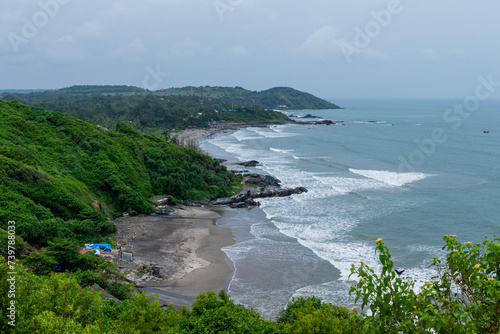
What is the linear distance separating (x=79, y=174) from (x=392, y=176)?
3778 centimetres

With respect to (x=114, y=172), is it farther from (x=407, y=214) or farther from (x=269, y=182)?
(x=407, y=214)

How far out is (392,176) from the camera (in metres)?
50.9

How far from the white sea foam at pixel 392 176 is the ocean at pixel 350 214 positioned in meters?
0.13

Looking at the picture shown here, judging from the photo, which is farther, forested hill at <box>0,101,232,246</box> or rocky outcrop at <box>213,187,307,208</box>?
rocky outcrop at <box>213,187,307,208</box>

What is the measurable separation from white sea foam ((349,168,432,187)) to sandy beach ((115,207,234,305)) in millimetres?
23373

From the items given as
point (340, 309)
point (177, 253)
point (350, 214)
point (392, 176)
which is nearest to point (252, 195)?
point (350, 214)

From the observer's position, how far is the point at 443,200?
39.1 m

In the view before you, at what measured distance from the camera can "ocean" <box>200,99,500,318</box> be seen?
23.7m

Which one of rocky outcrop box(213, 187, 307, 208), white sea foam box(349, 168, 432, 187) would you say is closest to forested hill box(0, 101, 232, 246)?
rocky outcrop box(213, 187, 307, 208)

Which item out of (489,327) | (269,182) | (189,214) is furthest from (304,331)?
(269,182)

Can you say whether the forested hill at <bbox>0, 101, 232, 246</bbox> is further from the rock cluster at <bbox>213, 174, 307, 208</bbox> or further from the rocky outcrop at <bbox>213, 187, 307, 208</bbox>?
the rock cluster at <bbox>213, 174, 307, 208</bbox>

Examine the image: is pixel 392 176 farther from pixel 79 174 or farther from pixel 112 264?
pixel 112 264

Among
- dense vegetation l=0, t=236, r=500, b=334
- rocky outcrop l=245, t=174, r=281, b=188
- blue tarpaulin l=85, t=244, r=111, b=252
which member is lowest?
blue tarpaulin l=85, t=244, r=111, b=252

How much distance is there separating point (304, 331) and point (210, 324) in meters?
3.07
